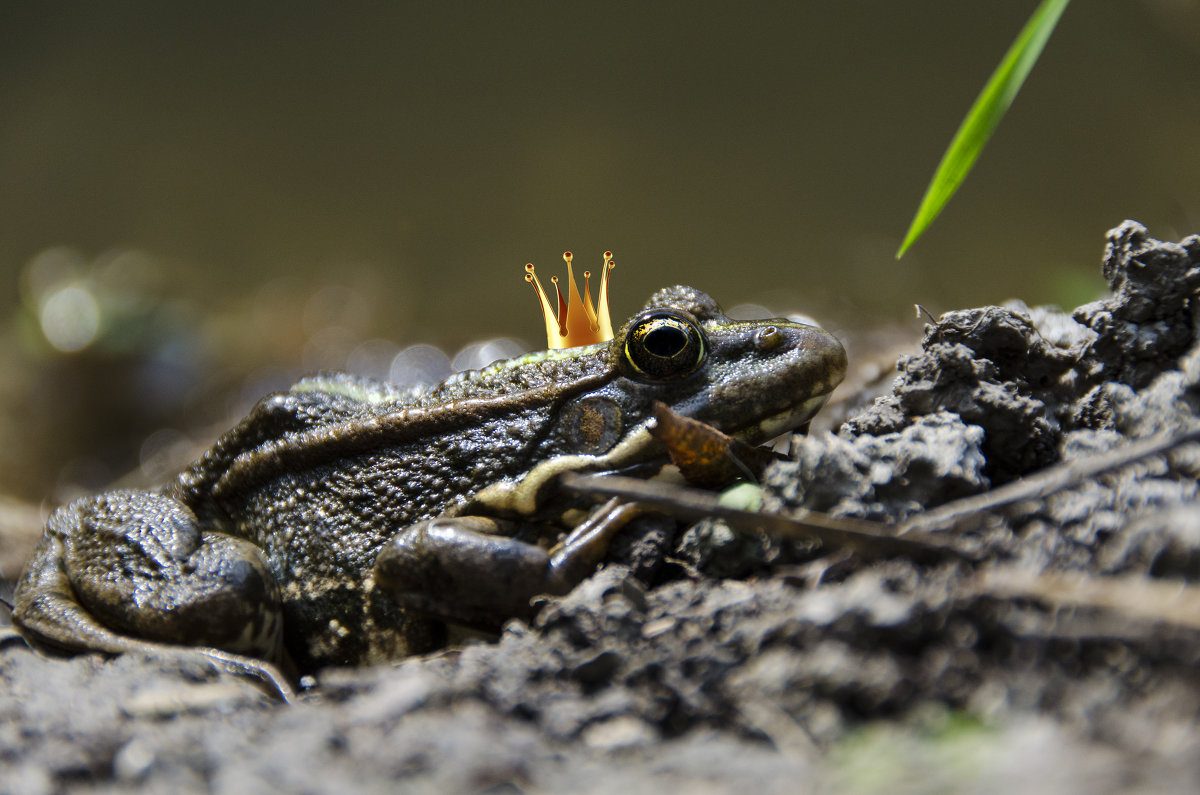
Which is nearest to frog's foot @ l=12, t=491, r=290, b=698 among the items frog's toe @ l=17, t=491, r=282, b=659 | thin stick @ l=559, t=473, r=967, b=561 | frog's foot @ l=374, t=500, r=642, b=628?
frog's toe @ l=17, t=491, r=282, b=659

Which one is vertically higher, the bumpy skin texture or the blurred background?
the blurred background

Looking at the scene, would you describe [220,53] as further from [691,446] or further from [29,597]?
[691,446]

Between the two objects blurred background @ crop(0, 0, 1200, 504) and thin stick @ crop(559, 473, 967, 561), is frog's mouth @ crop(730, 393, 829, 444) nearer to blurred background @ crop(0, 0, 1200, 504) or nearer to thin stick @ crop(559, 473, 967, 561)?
thin stick @ crop(559, 473, 967, 561)

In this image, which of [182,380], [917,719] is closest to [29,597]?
[917,719]

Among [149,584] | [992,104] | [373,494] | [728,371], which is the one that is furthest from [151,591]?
[992,104]

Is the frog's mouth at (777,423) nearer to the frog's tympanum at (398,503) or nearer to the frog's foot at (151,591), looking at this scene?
the frog's tympanum at (398,503)

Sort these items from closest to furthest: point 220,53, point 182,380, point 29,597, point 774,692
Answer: point 774,692 → point 29,597 → point 182,380 → point 220,53

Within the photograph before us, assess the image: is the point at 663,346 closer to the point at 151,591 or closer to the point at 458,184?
the point at 151,591
